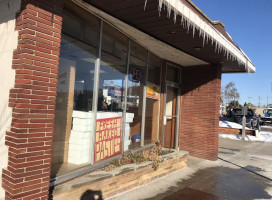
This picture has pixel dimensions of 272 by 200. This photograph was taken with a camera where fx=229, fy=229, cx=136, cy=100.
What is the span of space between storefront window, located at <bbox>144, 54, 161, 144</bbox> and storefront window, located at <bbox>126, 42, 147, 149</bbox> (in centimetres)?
43

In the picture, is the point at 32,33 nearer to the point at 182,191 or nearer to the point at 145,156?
the point at 145,156

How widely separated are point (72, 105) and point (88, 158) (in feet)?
3.85

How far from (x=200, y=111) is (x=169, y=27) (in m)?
4.49

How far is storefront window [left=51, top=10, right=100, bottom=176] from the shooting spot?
4.29 metres

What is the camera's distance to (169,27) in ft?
16.7

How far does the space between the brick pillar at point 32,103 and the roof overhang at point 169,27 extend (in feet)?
4.33

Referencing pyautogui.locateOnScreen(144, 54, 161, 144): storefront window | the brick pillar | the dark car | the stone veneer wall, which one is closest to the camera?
the brick pillar

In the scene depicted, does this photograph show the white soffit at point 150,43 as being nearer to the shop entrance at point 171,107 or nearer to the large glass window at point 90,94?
the large glass window at point 90,94

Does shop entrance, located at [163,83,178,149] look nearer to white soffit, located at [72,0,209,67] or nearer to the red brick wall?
the red brick wall

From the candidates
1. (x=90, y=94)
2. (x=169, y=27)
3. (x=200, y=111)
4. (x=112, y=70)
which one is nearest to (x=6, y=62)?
(x=90, y=94)

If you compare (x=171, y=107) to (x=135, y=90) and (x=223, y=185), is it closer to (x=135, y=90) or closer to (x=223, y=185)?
(x=135, y=90)

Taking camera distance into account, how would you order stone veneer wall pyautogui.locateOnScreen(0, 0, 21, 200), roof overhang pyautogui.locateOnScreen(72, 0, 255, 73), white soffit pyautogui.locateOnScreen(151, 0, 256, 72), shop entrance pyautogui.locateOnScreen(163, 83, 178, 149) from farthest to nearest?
shop entrance pyautogui.locateOnScreen(163, 83, 178, 149) → roof overhang pyautogui.locateOnScreen(72, 0, 255, 73) → white soffit pyautogui.locateOnScreen(151, 0, 256, 72) → stone veneer wall pyautogui.locateOnScreen(0, 0, 21, 200)

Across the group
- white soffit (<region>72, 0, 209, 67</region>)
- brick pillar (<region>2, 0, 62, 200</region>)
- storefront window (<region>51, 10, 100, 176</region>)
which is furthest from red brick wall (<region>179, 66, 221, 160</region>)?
brick pillar (<region>2, 0, 62, 200</region>)

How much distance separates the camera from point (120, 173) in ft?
15.4
